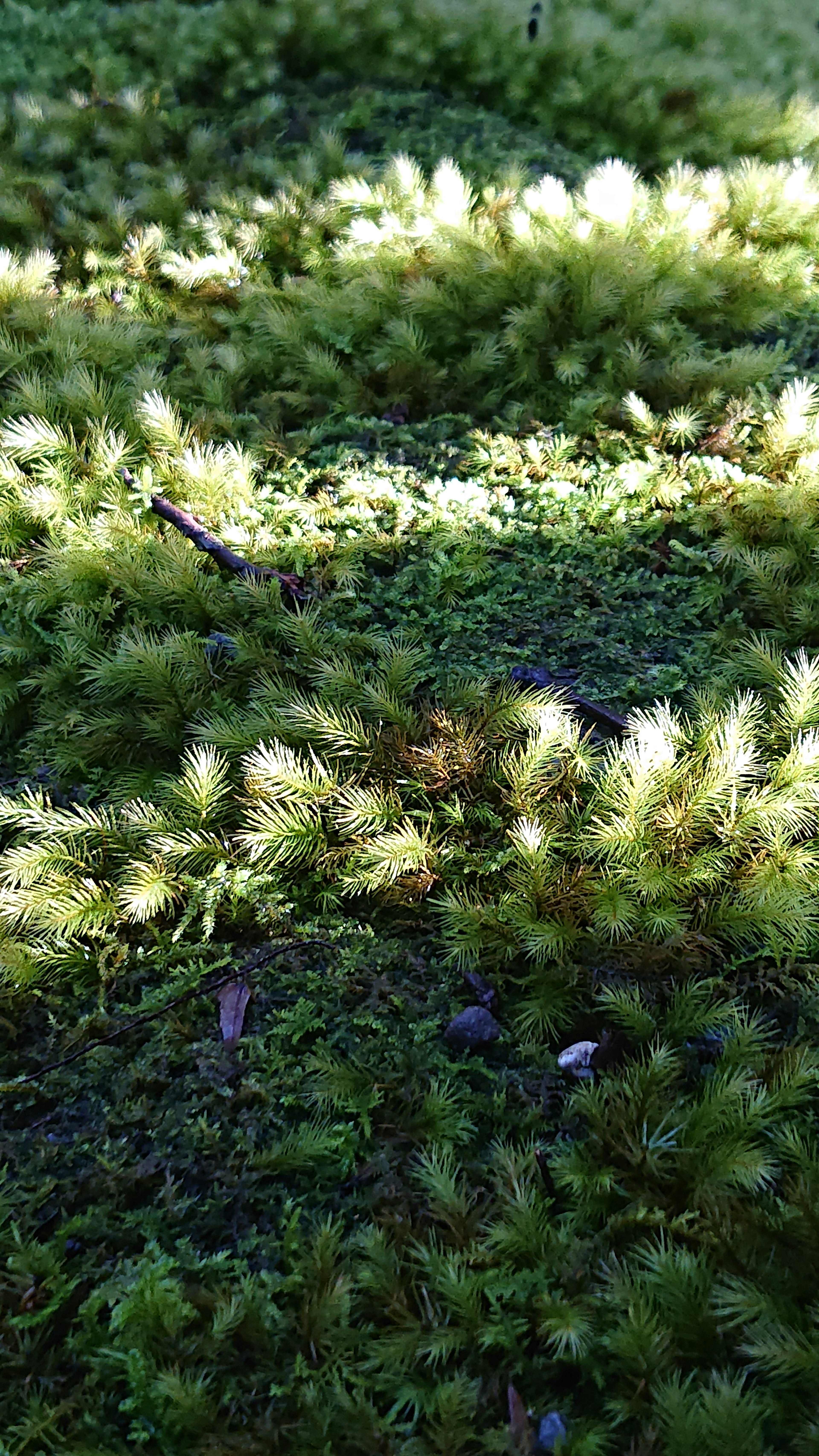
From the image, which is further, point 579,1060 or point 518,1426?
point 579,1060

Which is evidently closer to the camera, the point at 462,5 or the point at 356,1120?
the point at 356,1120

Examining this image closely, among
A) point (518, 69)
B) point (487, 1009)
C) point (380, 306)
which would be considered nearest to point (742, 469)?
point (380, 306)

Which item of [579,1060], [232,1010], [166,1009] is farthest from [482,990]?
[166,1009]

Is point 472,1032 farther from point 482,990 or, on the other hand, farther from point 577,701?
point 577,701

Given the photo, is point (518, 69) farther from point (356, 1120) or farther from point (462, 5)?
point (356, 1120)

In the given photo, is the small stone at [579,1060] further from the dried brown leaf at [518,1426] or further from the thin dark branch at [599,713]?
the thin dark branch at [599,713]
